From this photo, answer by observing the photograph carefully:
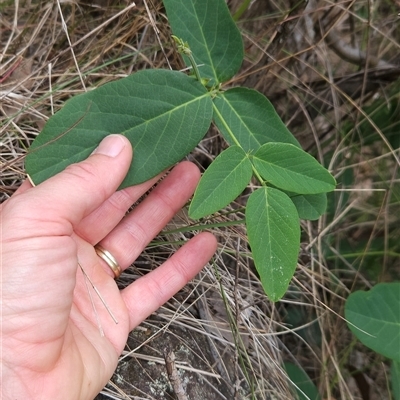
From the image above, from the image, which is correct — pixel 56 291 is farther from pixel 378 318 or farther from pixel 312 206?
pixel 378 318

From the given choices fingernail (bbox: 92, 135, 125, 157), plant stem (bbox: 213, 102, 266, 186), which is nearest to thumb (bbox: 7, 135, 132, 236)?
fingernail (bbox: 92, 135, 125, 157)

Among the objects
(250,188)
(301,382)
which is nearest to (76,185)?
(250,188)

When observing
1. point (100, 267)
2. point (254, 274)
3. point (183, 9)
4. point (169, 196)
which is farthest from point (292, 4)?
point (100, 267)

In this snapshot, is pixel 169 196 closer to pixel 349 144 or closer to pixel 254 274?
pixel 254 274

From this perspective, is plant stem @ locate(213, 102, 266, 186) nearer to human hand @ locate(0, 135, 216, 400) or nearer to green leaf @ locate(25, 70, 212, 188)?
green leaf @ locate(25, 70, 212, 188)

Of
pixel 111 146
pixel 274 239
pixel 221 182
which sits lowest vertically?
pixel 274 239

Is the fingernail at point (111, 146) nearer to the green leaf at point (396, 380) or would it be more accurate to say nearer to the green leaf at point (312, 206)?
the green leaf at point (312, 206)

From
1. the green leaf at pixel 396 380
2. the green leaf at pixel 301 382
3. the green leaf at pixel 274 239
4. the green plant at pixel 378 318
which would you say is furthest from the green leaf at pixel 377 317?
the green leaf at pixel 274 239
